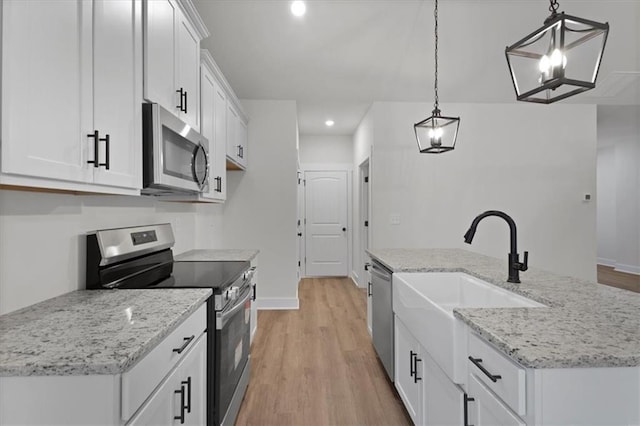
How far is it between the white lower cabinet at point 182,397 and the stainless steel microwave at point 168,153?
765 millimetres

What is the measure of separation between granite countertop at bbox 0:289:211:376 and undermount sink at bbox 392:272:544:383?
1027 millimetres

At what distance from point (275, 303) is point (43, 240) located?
3322mm

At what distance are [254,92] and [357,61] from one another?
141 centimetres

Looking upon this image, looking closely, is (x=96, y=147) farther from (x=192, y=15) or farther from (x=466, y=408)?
(x=466, y=408)

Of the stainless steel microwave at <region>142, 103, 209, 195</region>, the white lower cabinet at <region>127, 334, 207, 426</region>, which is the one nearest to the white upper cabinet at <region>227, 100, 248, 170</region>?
the stainless steel microwave at <region>142, 103, 209, 195</region>

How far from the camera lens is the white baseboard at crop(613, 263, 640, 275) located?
669 centimetres

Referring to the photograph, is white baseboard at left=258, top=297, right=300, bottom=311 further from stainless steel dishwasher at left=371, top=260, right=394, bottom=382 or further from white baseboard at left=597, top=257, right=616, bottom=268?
white baseboard at left=597, top=257, right=616, bottom=268

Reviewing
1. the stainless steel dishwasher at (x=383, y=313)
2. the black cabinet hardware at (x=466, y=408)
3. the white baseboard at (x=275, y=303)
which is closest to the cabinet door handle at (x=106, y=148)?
the black cabinet hardware at (x=466, y=408)

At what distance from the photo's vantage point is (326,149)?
646cm

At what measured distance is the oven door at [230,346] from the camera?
65.0 inches

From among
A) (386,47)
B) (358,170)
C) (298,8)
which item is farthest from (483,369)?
(358,170)

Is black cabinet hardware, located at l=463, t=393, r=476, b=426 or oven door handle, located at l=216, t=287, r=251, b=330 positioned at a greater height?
oven door handle, located at l=216, t=287, r=251, b=330

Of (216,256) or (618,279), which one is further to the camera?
(618,279)

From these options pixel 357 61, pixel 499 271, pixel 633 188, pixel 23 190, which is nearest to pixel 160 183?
pixel 23 190
